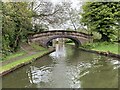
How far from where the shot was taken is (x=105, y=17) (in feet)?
110

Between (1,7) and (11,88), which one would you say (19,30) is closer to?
(1,7)

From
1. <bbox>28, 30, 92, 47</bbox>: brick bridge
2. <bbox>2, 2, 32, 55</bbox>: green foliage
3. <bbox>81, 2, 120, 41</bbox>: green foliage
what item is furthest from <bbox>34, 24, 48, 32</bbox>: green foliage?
<bbox>2, 2, 32, 55</bbox>: green foliage

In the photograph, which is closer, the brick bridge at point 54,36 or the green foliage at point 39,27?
the brick bridge at point 54,36

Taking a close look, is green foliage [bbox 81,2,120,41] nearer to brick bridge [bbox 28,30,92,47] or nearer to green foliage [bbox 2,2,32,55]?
brick bridge [bbox 28,30,92,47]

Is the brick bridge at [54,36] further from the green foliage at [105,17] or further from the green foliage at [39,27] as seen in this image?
the green foliage at [39,27]

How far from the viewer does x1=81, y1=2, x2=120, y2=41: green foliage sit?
33.4m

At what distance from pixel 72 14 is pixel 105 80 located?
38.8m

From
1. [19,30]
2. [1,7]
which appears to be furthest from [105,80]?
[19,30]

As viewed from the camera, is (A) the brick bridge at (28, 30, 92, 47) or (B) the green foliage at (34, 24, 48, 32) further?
(B) the green foliage at (34, 24, 48, 32)

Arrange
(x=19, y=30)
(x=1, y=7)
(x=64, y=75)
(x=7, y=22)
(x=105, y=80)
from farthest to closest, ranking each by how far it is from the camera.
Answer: (x=19, y=30) < (x=7, y=22) < (x=1, y=7) < (x=64, y=75) < (x=105, y=80)

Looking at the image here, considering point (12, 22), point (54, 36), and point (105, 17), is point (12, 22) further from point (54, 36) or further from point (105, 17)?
point (105, 17)

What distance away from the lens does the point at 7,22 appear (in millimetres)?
19938

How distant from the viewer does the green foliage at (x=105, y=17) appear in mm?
33438

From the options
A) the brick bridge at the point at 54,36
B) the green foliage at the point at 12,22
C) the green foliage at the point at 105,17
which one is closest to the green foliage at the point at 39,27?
the brick bridge at the point at 54,36
